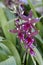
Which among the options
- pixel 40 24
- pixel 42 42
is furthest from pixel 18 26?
pixel 40 24

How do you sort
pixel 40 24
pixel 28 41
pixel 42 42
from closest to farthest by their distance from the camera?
1. pixel 28 41
2. pixel 42 42
3. pixel 40 24

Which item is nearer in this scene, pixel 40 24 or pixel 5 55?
→ pixel 5 55

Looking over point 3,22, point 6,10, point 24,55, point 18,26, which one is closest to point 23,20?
point 18,26

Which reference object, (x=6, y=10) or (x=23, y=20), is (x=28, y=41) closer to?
(x=23, y=20)

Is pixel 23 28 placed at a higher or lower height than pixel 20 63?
higher

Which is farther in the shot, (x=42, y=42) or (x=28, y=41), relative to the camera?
(x=42, y=42)

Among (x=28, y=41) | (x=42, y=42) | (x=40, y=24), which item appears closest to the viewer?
(x=28, y=41)

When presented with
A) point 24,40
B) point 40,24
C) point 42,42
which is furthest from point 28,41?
point 40,24

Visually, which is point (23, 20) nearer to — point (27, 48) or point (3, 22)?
point (27, 48)
